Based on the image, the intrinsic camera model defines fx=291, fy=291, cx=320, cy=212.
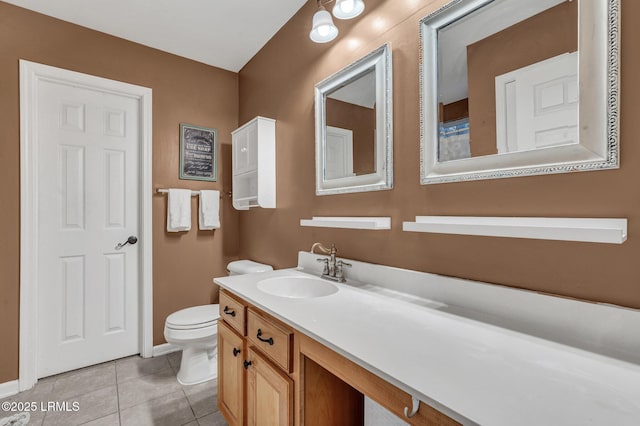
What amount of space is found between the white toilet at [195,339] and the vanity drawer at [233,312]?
0.50 metres

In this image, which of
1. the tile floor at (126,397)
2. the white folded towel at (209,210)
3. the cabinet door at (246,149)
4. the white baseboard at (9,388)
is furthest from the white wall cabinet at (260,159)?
the white baseboard at (9,388)

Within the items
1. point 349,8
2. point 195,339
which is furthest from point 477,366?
point 195,339

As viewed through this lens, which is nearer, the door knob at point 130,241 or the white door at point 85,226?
the white door at point 85,226

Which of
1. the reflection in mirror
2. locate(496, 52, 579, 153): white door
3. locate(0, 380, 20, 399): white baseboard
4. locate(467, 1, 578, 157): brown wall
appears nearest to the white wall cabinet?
the reflection in mirror

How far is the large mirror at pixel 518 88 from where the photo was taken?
0.79m

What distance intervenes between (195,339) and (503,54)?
216 cm

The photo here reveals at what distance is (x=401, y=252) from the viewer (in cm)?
131

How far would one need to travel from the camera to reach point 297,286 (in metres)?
1.57

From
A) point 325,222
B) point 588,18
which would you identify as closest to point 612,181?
point 588,18

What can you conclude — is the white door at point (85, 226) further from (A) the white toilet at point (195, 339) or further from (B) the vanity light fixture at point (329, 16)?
(B) the vanity light fixture at point (329, 16)

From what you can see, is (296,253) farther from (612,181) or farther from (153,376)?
(612,181)

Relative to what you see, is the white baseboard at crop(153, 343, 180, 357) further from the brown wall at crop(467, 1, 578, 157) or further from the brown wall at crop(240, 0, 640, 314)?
the brown wall at crop(467, 1, 578, 157)

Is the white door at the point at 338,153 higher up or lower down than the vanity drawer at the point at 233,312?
higher up

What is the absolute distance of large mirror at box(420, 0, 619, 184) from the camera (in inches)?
31.2
